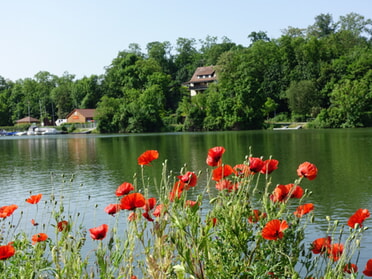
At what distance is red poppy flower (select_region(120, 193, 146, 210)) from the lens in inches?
110

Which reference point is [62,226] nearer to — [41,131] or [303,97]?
[303,97]

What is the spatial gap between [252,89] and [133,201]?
63.4 m

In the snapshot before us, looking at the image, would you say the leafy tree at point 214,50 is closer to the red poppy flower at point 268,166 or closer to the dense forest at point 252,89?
the dense forest at point 252,89

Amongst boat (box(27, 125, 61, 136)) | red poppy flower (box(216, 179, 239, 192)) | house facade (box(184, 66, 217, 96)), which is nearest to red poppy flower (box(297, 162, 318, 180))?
red poppy flower (box(216, 179, 239, 192))

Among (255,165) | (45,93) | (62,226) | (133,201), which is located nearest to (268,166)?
(255,165)

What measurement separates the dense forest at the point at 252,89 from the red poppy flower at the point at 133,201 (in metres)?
55.5

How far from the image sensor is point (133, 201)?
2.80 meters

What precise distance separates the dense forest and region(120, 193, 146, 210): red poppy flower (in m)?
55.5

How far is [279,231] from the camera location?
2.69 metres

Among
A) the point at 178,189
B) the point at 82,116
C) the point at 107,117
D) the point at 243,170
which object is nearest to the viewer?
the point at 178,189

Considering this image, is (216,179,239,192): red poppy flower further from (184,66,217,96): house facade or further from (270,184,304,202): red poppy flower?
(184,66,217,96): house facade

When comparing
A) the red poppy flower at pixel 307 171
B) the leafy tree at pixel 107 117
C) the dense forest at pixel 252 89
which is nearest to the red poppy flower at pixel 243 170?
the red poppy flower at pixel 307 171

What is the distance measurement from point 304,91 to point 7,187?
163ft

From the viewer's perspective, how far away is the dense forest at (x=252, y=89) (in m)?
60.6
